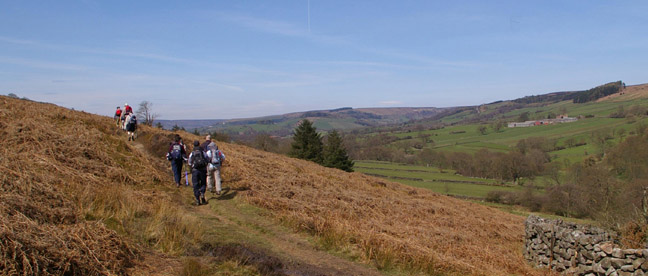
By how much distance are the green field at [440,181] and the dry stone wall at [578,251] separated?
47075 millimetres

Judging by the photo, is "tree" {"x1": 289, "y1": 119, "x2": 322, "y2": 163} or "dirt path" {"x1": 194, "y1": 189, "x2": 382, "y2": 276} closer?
"dirt path" {"x1": 194, "y1": 189, "x2": 382, "y2": 276}

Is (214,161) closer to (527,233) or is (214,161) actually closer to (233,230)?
(233,230)

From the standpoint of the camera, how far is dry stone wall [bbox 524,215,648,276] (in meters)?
8.60

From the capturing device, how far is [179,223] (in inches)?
299

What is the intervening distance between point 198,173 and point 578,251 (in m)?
10.9

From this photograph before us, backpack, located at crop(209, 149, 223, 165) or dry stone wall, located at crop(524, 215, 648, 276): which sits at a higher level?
backpack, located at crop(209, 149, 223, 165)

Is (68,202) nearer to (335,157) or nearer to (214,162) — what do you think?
(214,162)

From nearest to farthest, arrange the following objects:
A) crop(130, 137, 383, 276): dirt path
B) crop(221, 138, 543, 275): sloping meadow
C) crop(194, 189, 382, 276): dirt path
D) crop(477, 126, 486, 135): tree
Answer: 1. crop(130, 137, 383, 276): dirt path
2. crop(194, 189, 382, 276): dirt path
3. crop(221, 138, 543, 275): sloping meadow
4. crop(477, 126, 486, 135): tree

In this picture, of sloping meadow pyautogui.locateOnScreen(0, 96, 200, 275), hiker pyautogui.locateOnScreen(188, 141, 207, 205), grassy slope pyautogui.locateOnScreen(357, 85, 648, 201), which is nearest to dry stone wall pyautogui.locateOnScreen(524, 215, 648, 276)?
sloping meadow pyautogui.locateOnScreen(0, 96, 200, 275)

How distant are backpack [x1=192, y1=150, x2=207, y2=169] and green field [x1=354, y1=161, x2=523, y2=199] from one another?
51288 mm

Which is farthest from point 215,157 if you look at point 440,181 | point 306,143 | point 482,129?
point 482,129

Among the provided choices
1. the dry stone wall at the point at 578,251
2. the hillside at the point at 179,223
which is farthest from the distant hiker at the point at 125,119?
the dry stone wall at the point at 578,251

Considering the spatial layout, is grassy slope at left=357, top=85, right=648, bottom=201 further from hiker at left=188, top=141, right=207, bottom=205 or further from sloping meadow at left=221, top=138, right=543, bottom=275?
hiker at left=188, top=141, right=207, bottom=205

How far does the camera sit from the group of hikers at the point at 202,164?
1104 cm
